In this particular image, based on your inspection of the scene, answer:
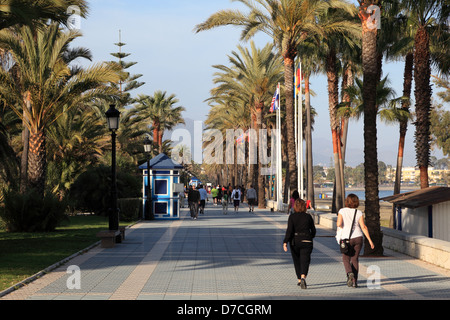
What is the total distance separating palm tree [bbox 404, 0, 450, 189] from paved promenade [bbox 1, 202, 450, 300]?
29.9ft

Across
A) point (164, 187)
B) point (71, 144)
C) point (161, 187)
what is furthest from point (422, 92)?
point (71, 144)

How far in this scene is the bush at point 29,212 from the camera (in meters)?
23.0

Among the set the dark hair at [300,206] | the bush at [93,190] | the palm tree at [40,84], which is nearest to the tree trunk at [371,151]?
the dark hair at [300,206]

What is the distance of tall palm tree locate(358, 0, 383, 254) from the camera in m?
16.5

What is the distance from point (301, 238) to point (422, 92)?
55.1 feet

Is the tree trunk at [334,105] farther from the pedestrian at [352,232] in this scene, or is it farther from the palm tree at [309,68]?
the pedestrian at [352,232]

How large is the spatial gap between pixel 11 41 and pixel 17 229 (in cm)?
730

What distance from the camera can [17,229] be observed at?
2336cm

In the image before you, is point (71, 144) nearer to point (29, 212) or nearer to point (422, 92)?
point (29, 212)

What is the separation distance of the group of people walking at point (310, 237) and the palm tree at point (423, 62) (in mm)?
15897

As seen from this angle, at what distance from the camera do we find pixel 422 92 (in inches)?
1013
